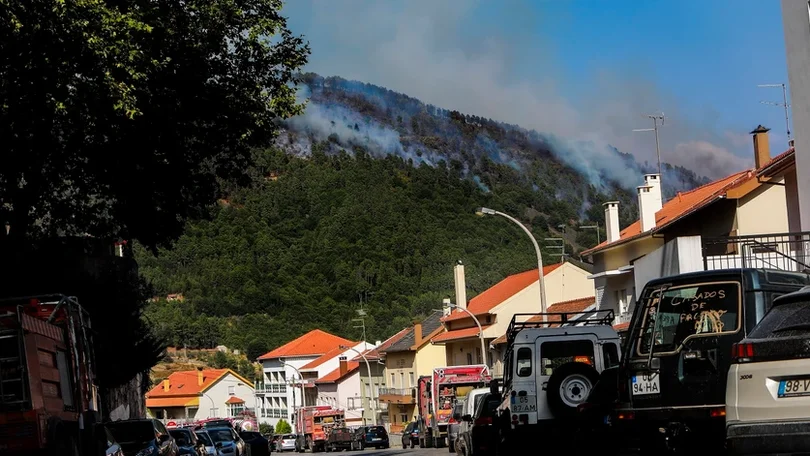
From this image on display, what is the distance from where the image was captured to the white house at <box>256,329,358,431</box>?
12431 centimetres

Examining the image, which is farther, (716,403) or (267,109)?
(267,109)

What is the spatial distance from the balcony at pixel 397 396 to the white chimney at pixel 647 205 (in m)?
43.8

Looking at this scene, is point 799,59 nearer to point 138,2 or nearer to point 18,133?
point 138,2

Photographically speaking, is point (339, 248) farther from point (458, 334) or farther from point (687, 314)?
point (687, 314)

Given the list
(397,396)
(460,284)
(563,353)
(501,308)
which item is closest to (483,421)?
(563,353)

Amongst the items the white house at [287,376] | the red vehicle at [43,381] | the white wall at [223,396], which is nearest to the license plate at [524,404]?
the red vehicle at [43,381]

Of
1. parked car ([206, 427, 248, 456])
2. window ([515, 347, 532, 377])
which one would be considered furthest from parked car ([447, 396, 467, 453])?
window ([515, 347, 532, 377])

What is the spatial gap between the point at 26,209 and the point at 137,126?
3.19m

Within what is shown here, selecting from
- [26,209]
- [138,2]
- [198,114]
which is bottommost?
[26,209]

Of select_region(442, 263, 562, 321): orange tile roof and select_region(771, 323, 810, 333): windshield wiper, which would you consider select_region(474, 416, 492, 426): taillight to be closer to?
select_region(771, 323, 810, 333): windshield wiper

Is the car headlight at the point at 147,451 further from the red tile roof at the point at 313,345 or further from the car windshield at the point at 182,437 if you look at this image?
the red tile roof at the point at 313,345

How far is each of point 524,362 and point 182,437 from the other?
34.1 feet

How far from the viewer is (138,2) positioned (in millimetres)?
19734

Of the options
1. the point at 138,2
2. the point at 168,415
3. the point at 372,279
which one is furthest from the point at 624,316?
the point at 168,415
